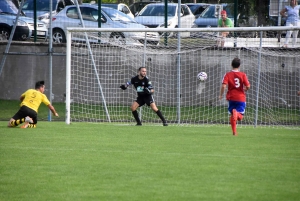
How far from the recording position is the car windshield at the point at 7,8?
981 inches

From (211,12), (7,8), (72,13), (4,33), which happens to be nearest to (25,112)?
(72,13)

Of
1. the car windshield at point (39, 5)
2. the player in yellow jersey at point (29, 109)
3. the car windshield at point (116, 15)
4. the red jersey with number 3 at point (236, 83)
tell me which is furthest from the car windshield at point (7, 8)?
the red jersey with number 3 at point (236, 83)

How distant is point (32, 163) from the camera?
35.4ft

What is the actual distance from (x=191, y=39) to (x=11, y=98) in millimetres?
6937

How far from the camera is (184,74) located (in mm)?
22656

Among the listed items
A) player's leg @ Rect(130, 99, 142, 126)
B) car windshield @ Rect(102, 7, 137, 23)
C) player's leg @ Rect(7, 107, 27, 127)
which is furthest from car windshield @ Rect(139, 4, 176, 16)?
player's leg @ Rect(7, 107, 27, 127)

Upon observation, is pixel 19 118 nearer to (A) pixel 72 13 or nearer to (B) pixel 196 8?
(A) pixel 72 13

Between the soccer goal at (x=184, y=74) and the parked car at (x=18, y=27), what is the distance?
2603mm

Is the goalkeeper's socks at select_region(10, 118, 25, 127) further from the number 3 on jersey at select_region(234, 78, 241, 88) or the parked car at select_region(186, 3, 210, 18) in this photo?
the parked car at select_region(186, 3, 210, 18)

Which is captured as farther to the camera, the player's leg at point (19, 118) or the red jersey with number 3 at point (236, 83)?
the player's leg at point (19, 118)

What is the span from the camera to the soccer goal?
21.2 m

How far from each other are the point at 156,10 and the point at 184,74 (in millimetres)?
2907

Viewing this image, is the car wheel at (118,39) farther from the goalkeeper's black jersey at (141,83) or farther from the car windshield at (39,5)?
the car windshield at (39,5)

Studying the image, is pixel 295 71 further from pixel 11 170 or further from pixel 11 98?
pixel 11 170
